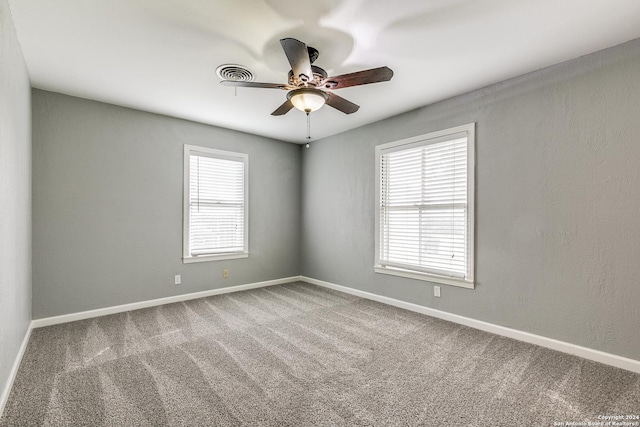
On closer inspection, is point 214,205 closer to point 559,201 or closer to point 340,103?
point 340,103

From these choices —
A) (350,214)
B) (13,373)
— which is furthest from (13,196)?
(350,214)

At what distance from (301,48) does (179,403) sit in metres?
2.38

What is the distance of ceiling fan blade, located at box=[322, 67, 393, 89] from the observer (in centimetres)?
212

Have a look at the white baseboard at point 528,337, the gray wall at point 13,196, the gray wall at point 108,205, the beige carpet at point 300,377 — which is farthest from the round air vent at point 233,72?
the white baseboard at point 528,337

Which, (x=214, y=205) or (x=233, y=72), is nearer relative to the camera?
(x=233, y=72)

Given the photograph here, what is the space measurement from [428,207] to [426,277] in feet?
2.77

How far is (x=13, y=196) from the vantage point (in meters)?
2.28

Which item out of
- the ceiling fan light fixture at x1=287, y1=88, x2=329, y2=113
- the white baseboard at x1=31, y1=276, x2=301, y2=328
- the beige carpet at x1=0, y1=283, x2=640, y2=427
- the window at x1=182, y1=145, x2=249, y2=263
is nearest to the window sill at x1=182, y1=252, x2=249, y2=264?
the window at x1=182, y1=145, x2=249, y2=263

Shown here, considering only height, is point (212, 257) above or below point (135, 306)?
above

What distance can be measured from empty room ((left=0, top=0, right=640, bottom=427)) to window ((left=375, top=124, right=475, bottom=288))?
26 millimetres

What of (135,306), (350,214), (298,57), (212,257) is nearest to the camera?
(298,57)

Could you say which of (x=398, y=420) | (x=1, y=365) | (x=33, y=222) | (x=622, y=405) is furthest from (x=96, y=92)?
(x=622, y=405)

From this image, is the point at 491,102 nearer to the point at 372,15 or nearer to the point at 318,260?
the point at 372,15

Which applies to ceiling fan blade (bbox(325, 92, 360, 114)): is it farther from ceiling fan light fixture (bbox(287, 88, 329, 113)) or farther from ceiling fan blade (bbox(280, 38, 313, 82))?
ceiling fan blade (bbox(280, 38, 313, 82))
